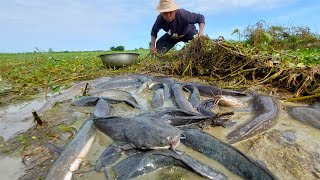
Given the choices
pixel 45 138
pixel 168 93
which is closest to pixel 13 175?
pixel 45 138

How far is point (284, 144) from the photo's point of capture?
283cm

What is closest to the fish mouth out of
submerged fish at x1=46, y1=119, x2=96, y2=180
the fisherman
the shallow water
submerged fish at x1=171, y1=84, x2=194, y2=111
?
the shallow water

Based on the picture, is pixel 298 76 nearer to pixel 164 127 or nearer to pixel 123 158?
pixel 164 127

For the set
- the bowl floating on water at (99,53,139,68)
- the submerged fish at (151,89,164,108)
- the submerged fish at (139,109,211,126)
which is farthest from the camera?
the bowl floating on water at (99,53,139,68)

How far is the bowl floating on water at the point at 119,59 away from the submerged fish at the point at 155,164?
5427 mm

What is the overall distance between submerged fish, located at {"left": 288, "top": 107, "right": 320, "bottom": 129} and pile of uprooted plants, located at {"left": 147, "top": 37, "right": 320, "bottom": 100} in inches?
20.0

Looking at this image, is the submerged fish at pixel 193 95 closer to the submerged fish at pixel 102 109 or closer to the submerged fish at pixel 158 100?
the submerged fish at pixel 158 100

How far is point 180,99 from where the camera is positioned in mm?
4238

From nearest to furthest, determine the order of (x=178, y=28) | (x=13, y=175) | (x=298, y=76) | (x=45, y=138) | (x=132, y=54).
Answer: (x=13, y=175) < (x=45, y=138) < (x=298, y=76) < (x=132, y=54) < (x=178, y=28)

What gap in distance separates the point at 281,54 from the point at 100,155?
3812 mm

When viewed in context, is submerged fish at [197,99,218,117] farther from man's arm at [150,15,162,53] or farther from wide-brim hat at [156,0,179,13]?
man's arm at [150,15,162,53]

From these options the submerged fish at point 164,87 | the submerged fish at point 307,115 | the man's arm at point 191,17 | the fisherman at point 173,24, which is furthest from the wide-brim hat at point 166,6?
the submerged fish at point 307,115

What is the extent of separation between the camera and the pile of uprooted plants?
4625mm

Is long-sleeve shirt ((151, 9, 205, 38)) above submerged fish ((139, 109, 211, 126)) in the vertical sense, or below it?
above
